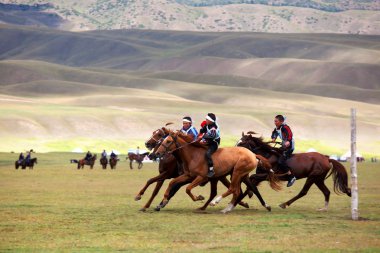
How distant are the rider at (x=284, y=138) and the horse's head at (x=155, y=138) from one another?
275 cm

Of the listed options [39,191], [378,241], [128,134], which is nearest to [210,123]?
[378,241]

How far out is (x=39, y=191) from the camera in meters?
32.1

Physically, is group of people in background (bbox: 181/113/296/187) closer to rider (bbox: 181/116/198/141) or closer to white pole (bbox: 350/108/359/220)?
rider (bbox: 181/116/198/141)

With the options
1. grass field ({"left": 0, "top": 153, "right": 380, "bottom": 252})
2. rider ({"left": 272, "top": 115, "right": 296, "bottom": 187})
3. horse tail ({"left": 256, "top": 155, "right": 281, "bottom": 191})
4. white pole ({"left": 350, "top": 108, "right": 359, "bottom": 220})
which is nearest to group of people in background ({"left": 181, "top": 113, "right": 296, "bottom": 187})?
rider ({"left": 272, "top": 115, "right": 296, "bottom": 187})

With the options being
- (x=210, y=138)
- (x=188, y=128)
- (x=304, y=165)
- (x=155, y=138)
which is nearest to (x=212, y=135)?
(x=210, y=138)

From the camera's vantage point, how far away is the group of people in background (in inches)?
827

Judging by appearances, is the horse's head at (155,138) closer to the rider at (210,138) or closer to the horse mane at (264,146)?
the rider at (210,138)

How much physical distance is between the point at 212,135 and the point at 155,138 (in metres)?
1.32

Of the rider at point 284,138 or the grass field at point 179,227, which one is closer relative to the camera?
the grass field at point 179,227

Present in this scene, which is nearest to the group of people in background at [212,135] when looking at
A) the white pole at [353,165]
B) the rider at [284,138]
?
the rider at [284,138]

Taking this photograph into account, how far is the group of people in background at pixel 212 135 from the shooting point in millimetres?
21016

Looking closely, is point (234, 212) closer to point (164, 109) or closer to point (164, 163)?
point (164, 163)

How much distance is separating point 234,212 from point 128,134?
94.7 metres

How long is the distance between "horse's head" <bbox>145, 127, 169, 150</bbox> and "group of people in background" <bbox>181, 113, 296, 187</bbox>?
621mm
